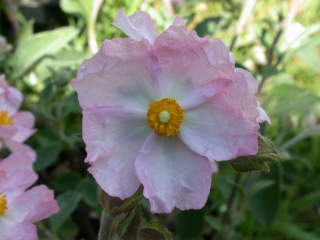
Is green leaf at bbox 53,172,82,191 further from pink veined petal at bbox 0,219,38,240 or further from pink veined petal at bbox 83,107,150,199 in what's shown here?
pink veined petal at bbox 83,107,150,199

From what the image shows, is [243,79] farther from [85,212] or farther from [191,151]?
[85,212]

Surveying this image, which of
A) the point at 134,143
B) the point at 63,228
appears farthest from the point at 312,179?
the point at 134,143

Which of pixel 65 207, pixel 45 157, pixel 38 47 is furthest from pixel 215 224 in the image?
pixel 38 47

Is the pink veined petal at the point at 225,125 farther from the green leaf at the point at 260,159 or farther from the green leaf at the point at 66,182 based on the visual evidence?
the green leaf at the point at 66,182

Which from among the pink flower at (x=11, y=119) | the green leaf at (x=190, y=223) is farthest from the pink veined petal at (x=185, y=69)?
the green leaf at (x=190, y=223)

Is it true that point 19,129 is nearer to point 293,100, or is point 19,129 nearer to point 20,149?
point 20,149

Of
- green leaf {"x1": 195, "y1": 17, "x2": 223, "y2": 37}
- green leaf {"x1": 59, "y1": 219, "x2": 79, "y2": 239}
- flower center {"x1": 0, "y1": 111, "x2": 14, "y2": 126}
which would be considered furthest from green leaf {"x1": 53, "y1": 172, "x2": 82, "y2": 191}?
green leaf {"x1": 195, "y1": 17, "x2": 223, "y2": 37}

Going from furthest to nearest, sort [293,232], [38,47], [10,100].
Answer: [293,232] → [38,47] → [10,100]
